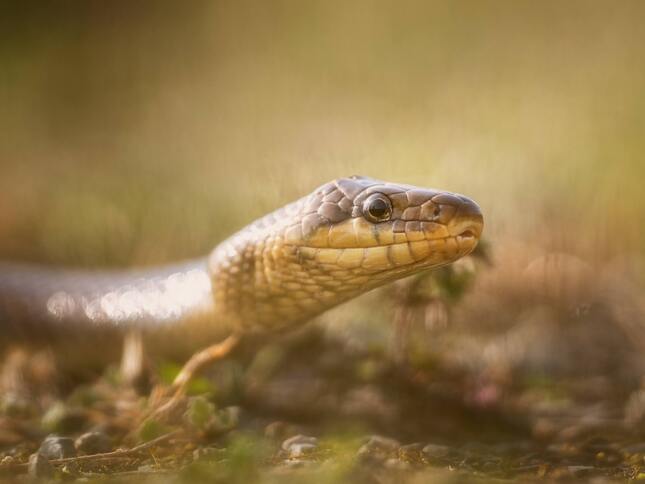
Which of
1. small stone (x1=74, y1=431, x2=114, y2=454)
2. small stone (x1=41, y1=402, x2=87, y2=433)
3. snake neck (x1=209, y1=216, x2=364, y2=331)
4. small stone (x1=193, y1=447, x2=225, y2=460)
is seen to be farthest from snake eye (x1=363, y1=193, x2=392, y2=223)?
small stone (x1=41, y1=402, x2=87, y2=433)

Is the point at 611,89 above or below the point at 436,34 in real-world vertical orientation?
below

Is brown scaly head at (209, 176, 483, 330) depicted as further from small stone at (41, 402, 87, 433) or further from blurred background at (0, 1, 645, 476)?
small stone at (41, 402, 87, 433)

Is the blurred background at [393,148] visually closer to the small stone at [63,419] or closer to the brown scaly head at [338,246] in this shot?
the brown scaly head at [338,246]

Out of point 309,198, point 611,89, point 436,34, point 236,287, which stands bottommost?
point 236,287

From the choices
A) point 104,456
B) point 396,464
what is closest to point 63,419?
point 104,456

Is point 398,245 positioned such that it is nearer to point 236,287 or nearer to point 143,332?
point 236,287

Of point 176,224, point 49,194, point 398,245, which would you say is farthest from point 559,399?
point 49,194


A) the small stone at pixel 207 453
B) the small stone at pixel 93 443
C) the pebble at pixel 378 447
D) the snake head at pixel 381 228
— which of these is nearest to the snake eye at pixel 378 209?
the snake head at pixel 381 228
